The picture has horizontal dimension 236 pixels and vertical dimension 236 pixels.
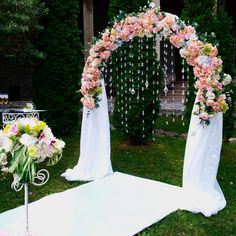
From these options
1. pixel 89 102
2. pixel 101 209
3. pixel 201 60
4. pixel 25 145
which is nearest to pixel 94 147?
pixel 89 102

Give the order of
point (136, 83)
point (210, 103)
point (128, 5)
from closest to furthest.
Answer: point (210, 103), point (136, 83), point (128, 5)

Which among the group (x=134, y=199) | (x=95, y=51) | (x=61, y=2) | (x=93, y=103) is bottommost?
(x=134, y=199)

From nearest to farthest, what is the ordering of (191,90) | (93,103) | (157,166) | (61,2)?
(93,103) < (157,166) < (191,90) < (61,2)

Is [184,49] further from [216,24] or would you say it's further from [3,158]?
[3,158]

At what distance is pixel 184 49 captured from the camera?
251 inches

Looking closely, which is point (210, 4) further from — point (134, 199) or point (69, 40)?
point (134, 199)

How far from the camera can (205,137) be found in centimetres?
630

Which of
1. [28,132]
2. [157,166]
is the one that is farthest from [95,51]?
[28,132]

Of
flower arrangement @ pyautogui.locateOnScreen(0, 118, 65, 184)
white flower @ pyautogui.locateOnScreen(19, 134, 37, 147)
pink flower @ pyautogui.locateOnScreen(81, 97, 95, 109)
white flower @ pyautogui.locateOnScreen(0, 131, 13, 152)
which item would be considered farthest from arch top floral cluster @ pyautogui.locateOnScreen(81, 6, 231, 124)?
white flower @ pyautogui.locateOnScreen(0, 131, 13, 152)

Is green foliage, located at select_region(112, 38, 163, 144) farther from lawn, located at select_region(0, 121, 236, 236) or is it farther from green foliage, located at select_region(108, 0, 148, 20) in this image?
green foliage, located at select_region(108, 0, 148, 20)

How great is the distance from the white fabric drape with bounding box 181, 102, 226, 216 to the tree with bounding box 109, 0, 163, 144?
123 inches

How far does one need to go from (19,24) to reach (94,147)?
330cm

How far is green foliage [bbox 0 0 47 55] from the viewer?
8750 millimetres

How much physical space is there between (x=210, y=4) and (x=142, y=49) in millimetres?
1724
